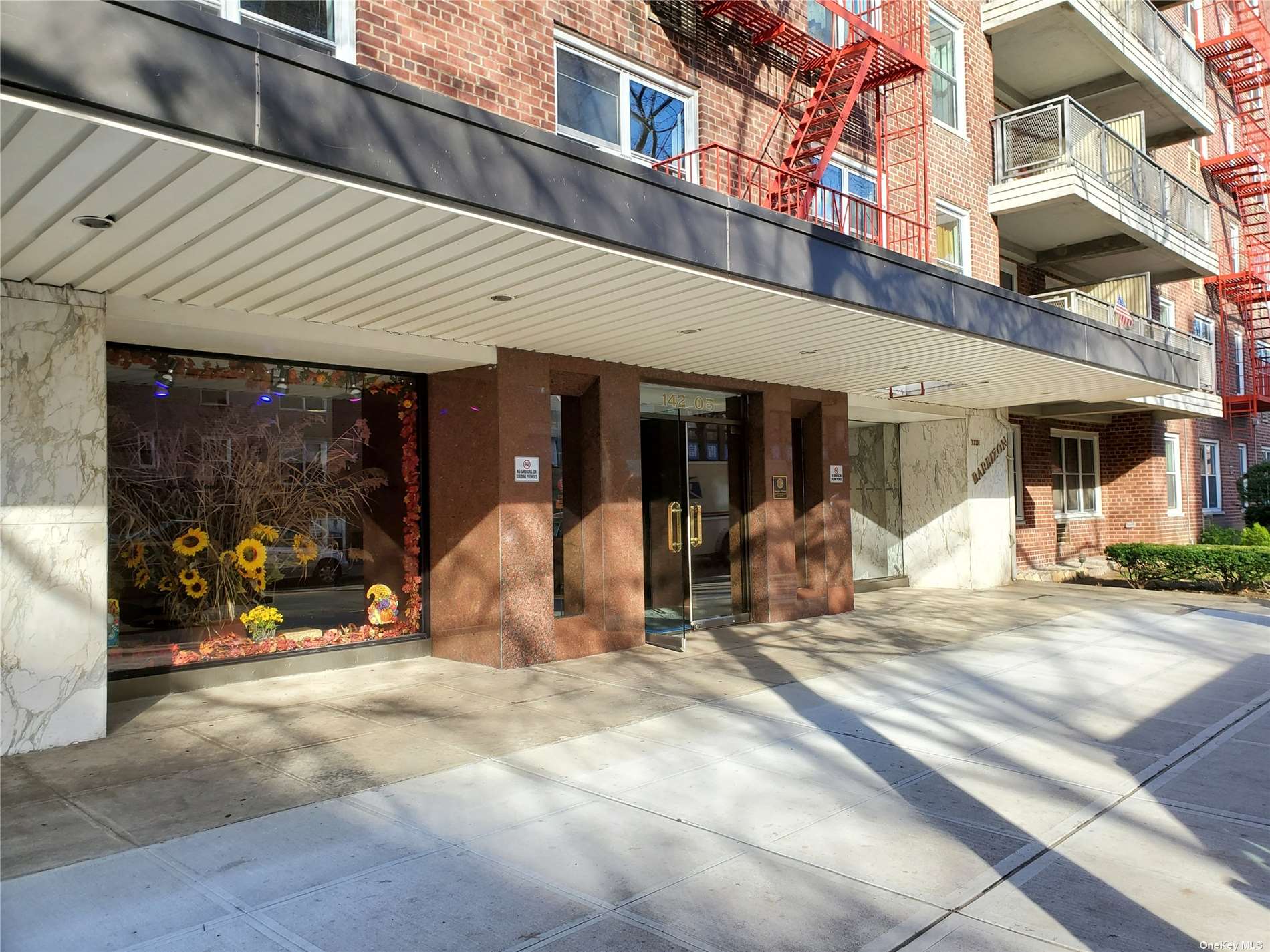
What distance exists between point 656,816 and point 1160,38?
19.4 meters

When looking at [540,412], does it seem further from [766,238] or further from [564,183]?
[564,183]

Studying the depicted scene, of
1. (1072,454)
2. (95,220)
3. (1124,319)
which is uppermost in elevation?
(1124,319)

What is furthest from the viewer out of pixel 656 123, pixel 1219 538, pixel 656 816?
pixel 1219 538

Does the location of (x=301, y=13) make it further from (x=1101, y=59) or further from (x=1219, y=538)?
(x=1219, y=538)

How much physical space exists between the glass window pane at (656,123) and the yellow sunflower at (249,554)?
5576mm

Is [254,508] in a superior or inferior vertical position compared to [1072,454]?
inferior

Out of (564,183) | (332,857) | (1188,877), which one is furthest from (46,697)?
(1188,877)

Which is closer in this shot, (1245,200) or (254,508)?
(254,508)

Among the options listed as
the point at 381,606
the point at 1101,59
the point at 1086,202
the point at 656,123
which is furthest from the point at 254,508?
the point at 1101,59

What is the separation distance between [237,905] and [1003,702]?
236 inches

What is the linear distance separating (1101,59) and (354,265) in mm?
16124

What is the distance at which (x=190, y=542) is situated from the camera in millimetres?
8023

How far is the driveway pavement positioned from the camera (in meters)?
3.62

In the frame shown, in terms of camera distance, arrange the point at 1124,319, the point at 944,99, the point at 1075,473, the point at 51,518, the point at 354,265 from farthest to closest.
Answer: the point at 1075,473
the point at 1124,319
the point at 944,99
the point at 51,518
the point at 354,265
